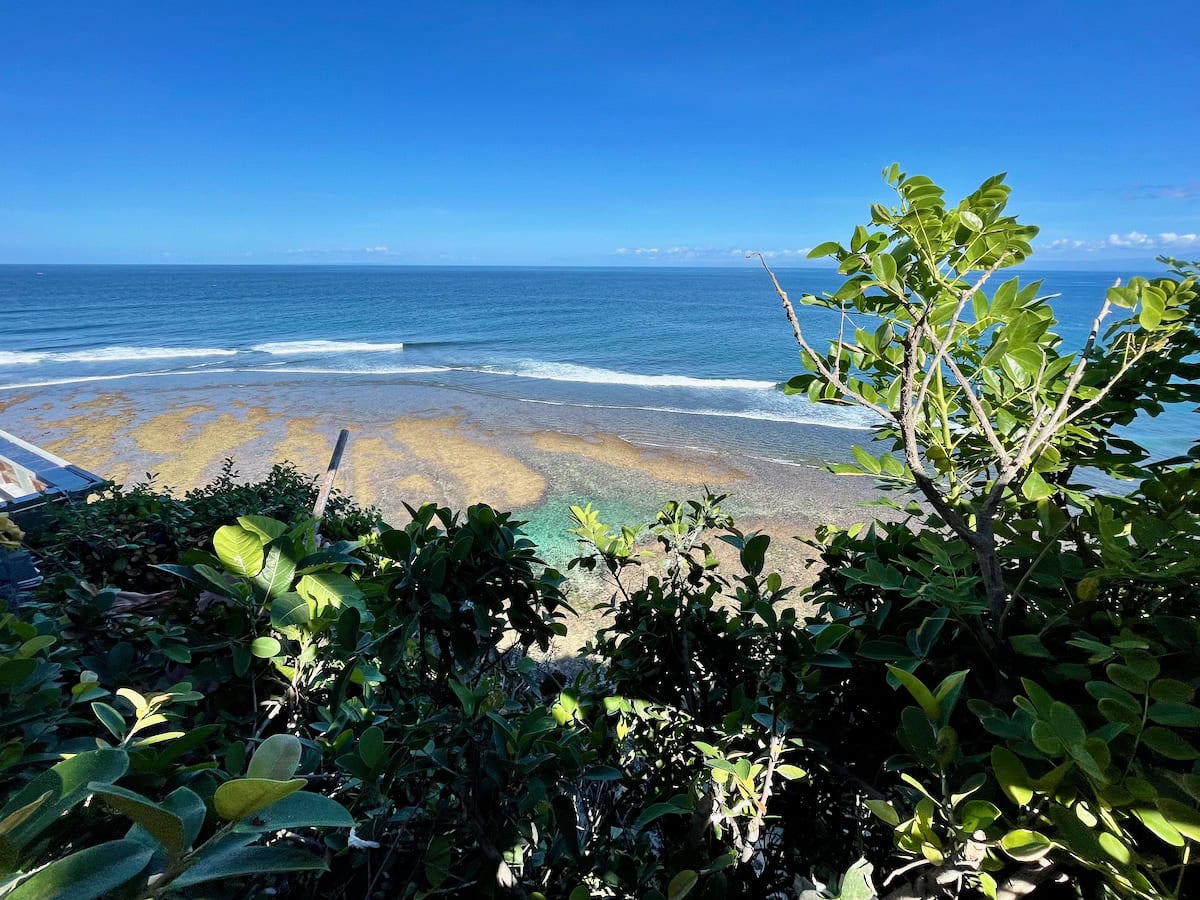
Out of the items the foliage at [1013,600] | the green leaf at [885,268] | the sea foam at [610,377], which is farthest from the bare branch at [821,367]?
the sea foam at [610,377]

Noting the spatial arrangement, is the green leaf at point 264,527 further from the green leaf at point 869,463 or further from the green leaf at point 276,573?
the green leaf at point 869,463

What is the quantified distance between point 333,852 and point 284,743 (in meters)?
0.75

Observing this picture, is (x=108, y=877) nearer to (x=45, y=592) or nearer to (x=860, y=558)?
(x=860, y=558)

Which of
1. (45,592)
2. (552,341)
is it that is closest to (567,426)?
(45,592)

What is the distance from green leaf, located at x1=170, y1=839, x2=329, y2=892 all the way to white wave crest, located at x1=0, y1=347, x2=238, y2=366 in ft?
120

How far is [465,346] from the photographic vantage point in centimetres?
3681

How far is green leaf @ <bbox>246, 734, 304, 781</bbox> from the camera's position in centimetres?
55

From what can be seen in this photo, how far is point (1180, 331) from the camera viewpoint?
1.32m

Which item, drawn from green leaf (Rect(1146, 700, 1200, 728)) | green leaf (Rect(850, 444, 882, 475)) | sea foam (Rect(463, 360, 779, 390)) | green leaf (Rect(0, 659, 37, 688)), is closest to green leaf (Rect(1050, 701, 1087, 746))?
green leaf (Rect(1146, 700, 1200, 728))

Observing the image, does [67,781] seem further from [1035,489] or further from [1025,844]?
[1035,489]

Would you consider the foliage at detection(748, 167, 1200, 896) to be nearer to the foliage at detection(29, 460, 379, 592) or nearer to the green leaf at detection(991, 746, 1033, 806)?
the green leaf at detection(991, 746, 1033, 806)

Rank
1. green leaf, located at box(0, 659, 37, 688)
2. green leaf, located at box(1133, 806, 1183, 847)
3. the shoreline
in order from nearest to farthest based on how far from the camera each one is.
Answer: green leaf, located at box(1133, 806, 1183, 847)
green leaf, located at box(0, 659, 37, 688)
the shoreline

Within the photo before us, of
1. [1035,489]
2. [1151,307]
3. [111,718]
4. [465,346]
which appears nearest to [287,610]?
[111,718]

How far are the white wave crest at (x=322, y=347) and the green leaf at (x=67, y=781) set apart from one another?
118 ft
